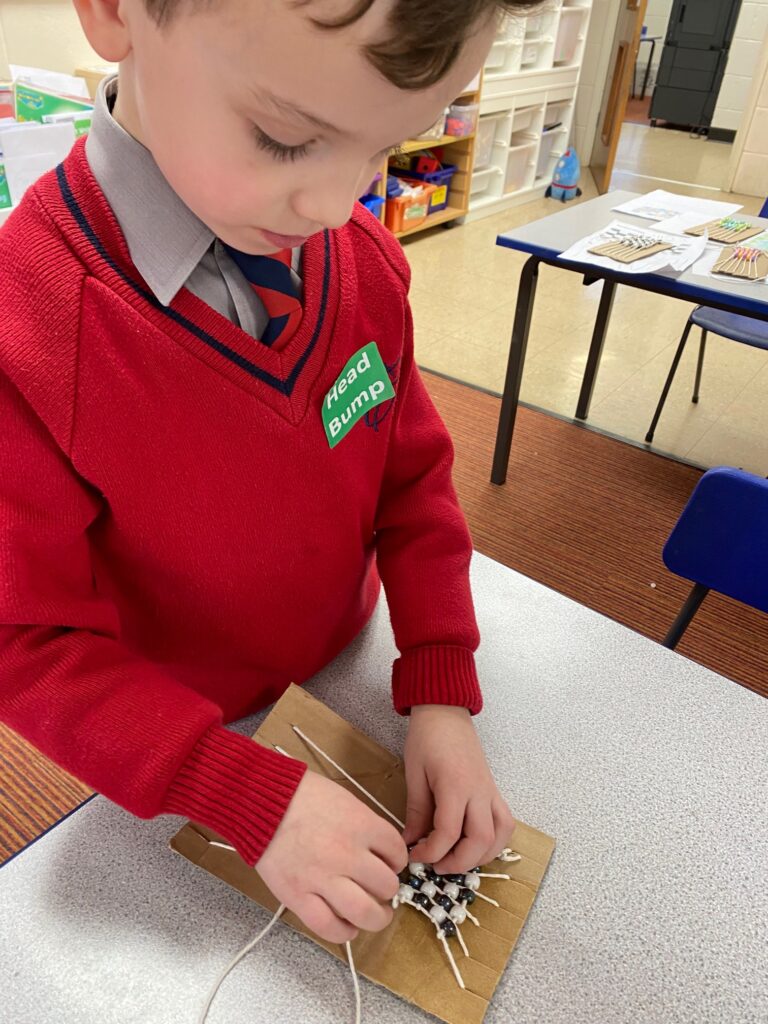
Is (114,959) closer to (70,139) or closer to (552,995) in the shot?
(552,995)

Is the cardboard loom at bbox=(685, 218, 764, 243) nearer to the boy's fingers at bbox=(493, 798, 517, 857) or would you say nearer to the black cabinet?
the boy's fingers at bbox=(493, 798, 517, 857)

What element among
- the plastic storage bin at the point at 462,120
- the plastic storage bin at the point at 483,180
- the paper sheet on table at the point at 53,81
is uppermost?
the paper sheet on table at the point at 53,81

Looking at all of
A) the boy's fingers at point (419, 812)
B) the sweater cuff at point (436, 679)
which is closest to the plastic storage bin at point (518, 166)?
the sweater cuff at point (436, 679)

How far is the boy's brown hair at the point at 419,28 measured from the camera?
1.00 feet

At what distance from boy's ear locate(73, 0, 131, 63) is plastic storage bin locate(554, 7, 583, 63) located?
470 centimetres

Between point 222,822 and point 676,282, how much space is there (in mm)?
1637

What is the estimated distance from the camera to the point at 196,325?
486mm

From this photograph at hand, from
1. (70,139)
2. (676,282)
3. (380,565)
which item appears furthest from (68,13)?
(380,565)

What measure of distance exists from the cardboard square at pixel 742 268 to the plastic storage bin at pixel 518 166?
9.83ft

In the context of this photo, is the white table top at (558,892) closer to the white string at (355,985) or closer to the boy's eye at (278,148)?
the white string at (355,985)

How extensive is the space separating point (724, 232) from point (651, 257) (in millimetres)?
353

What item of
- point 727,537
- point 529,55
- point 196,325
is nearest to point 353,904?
point 196,325

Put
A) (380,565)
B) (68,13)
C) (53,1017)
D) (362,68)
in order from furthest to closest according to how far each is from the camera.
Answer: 1. (68,13)
2. (380,565)
3. (53,1017)
4. (362,68)

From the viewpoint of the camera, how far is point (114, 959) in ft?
1.56
